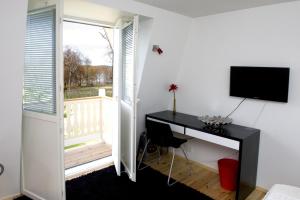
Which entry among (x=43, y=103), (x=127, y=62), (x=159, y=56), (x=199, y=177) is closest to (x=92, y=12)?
(x=127, y=62)

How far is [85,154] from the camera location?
369 centimetres

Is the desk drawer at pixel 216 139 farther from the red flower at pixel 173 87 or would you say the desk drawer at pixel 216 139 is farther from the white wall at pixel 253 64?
the red flower at pixel 173 87

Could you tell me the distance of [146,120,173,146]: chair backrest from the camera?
9.22ft

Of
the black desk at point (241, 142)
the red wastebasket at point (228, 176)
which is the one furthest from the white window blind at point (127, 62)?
the red wastebasket at point (228, 176)

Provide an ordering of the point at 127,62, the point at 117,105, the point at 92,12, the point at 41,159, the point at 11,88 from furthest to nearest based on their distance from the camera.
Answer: the point at 117,105 → the point at 127,62 → the point at 92,12 → the point at 41,159 → the point at 11,88

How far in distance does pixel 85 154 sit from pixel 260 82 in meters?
2.87

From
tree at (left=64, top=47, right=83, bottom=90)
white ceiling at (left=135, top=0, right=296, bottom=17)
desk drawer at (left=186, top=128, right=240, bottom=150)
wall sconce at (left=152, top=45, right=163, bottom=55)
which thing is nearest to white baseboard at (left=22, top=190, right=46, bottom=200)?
tree at (left=64, top=47, right=83, bottom=90)

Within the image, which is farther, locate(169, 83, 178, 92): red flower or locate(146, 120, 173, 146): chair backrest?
locate(169, 83, 178, 92): red flower

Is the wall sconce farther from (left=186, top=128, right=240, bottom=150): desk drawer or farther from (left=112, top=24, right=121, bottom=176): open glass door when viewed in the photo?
(left=186, top=128, right=240, bottom=150): desk drawer

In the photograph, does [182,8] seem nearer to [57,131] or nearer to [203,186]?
[57,131]

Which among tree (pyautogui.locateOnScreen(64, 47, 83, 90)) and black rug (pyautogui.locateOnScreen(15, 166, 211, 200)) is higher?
tree (pyautogui.locateOnScreen(64, 47, 83, 90))

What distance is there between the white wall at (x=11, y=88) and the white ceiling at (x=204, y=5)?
1316mm

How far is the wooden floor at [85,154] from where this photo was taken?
134 inches

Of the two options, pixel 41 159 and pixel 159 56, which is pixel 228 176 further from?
pixel 41 159
